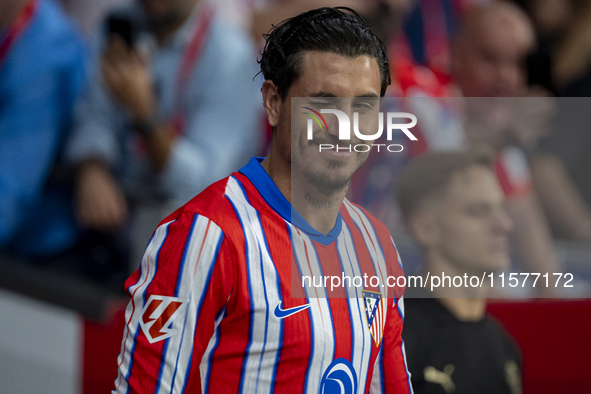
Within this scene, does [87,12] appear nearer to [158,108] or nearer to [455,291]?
[158,108]

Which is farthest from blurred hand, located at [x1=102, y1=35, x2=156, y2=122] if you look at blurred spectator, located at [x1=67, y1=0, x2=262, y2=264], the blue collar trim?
the blue collar trim

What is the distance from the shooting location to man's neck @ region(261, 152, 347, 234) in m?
0.82

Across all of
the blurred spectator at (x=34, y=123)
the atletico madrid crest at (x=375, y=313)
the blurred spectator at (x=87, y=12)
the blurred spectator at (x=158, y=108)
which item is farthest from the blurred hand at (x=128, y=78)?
the atletico madrid crest at (x=375, y=313)

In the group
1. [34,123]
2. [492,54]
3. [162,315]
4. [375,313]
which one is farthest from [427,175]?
[34,123]

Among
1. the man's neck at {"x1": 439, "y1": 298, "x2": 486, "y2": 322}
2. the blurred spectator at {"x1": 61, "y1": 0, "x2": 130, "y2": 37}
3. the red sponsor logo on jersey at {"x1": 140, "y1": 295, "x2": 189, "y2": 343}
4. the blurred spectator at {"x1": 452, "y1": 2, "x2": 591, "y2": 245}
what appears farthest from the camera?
the blurred spectator at {"x1": 61, "y1": 0, "x2": 130, "y2": 37}

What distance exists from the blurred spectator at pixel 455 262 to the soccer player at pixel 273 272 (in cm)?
28

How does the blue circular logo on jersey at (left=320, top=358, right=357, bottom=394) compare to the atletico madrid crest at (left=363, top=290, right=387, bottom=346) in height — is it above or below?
below

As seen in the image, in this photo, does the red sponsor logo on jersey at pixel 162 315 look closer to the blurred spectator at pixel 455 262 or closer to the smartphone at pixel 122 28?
the blurred spectator at pixel 455 262

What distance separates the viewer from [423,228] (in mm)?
1130

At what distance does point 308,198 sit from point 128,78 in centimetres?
122

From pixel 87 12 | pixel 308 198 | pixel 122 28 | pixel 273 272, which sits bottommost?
pixel 273 272

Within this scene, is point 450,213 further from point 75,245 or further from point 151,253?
point 75,245

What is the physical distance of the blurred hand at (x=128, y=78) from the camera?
1.85 metres

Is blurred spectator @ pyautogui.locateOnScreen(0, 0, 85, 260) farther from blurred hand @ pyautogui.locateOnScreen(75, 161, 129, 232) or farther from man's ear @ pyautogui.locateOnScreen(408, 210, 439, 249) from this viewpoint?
man's ear @ pyautogui.locateOnScreen(408, 210, 439, 249)
